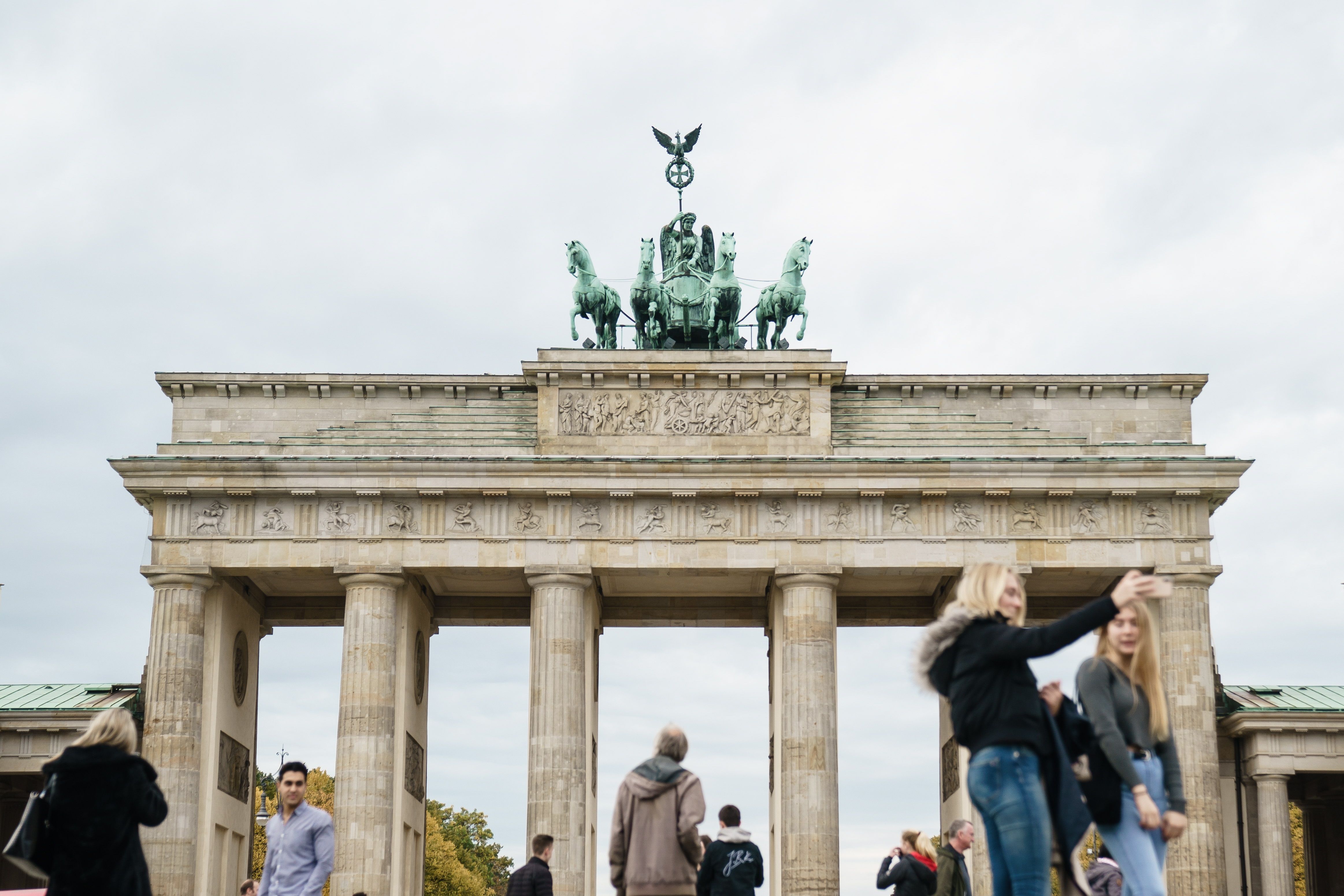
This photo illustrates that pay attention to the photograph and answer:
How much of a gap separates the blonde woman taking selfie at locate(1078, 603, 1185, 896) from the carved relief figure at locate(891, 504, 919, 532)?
3107 cm

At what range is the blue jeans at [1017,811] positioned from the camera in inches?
360

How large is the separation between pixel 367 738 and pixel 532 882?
71.4 ft

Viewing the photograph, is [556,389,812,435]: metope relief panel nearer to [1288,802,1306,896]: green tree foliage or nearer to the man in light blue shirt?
the man in light blue shirt

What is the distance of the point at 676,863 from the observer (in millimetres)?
12992

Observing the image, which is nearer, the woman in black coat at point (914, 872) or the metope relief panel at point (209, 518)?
the woman in black coat at point (914, 872)

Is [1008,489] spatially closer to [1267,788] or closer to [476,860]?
[1267,788]

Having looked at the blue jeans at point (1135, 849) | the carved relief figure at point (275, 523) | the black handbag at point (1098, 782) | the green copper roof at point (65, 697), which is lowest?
the blue jeans at point (1135, 849)

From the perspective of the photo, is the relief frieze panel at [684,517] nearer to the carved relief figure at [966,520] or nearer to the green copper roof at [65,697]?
the carved relief figure at [966,520]

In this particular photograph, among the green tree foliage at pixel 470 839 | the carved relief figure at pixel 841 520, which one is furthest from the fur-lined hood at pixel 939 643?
the green tree foliage at pixel 470 839

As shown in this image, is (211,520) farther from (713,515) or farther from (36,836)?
(36,836)

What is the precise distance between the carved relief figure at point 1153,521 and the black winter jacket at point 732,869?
2712 cm

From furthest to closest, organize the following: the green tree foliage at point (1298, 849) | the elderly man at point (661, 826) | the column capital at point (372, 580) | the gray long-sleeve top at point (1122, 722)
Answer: the green tree foliage at point (1298, 849) < the column capital at point (372, 580) < the elderly man at point (661, 826) < the gray long-sleeve top at point (1122, 722)

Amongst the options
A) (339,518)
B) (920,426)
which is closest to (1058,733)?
(920,426)

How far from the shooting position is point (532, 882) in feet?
61.7
